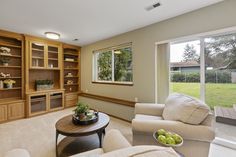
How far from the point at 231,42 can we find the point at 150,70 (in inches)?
60.6

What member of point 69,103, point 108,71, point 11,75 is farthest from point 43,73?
point 108,71

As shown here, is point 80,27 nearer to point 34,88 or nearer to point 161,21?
point 161,21

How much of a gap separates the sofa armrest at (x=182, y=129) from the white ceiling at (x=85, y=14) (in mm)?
1936

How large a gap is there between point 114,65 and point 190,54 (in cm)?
223

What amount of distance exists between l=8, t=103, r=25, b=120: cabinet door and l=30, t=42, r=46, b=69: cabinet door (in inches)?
48.3

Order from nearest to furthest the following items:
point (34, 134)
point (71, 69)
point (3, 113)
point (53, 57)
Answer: point (34, 134)
point (3, 113)
point (53, 57)
point (71, 69)

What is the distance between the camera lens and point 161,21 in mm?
2947

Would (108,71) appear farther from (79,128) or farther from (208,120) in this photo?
(208,120)

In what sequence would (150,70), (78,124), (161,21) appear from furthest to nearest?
1. (150,70)
2. (161,21)
3. (78,124)

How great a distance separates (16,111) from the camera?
3.69 m

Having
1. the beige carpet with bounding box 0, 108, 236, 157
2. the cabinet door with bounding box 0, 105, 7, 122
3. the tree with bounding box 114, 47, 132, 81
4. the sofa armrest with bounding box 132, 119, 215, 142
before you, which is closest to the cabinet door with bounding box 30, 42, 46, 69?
the cabinet door with bounding box 0, 105, 7, 122

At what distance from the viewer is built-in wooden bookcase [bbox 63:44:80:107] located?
512cm

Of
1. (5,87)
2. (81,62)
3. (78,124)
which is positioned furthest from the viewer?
(81,62)

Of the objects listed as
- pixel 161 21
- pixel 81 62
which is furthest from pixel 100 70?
pixel 161 21
